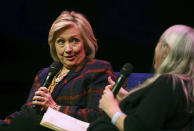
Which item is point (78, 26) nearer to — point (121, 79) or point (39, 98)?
point (39, 98)

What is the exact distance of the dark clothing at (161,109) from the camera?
4.85 ft

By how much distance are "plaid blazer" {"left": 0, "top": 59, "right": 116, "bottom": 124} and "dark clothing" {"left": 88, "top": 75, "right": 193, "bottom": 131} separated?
2.26 feet

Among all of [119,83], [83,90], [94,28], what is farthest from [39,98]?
[94,28]

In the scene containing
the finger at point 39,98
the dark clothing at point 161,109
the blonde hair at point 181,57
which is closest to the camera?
the dark clothing at point 161,109

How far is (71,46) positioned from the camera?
8.24 ft

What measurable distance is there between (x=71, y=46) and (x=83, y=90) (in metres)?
0.39

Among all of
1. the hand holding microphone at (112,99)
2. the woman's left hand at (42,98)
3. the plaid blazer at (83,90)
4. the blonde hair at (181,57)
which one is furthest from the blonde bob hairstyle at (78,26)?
the blonde hair at (181,57)

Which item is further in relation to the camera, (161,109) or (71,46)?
(71,46)

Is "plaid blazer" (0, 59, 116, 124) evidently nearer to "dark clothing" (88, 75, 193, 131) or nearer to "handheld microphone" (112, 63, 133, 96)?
"handheld microphone" (112, 63, 133, 96)

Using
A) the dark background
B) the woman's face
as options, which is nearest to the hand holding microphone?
the woman's face

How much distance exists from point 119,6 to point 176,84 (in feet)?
5.84

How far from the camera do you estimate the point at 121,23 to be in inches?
125

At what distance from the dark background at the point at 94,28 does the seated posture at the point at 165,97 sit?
134 centimetres

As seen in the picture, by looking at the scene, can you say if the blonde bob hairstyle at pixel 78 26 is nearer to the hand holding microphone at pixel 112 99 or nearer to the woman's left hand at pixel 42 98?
the woman's left hand at pixel 42 98
